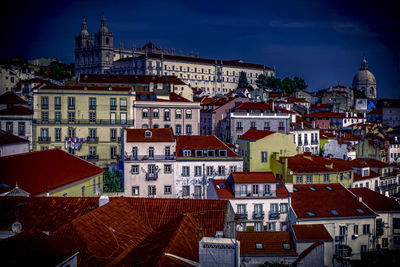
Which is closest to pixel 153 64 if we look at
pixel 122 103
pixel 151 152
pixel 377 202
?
pixel 122 103

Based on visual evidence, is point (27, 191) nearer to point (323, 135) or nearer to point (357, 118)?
point (323, 135)

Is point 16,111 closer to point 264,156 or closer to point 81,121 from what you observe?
point 81,121

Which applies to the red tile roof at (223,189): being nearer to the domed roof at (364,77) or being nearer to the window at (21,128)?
the window at (21,128)

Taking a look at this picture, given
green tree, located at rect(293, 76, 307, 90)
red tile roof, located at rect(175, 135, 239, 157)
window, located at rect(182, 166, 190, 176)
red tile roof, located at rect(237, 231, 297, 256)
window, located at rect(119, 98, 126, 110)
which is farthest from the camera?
green tree, located at rect(293, 76, 307, 90)

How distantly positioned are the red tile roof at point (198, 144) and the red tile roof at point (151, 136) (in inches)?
53.6

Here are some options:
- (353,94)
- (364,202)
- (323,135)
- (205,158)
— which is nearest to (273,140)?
(205,158)

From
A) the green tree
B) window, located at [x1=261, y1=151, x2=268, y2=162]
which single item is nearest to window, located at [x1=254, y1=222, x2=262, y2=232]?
window, located at [x1=261, y1=151, x2=268, y2=162]

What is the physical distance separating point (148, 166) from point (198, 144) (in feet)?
17.6

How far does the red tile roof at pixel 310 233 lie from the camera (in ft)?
82.9

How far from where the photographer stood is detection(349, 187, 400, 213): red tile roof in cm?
3195

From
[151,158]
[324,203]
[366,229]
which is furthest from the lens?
[151,158]

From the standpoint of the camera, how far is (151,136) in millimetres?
36281

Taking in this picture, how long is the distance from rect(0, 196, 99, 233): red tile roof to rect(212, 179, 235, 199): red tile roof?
12573mm

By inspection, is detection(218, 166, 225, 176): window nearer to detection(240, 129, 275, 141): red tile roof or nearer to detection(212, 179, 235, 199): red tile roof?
detection(212, 179, 235, 199): red tile roof
